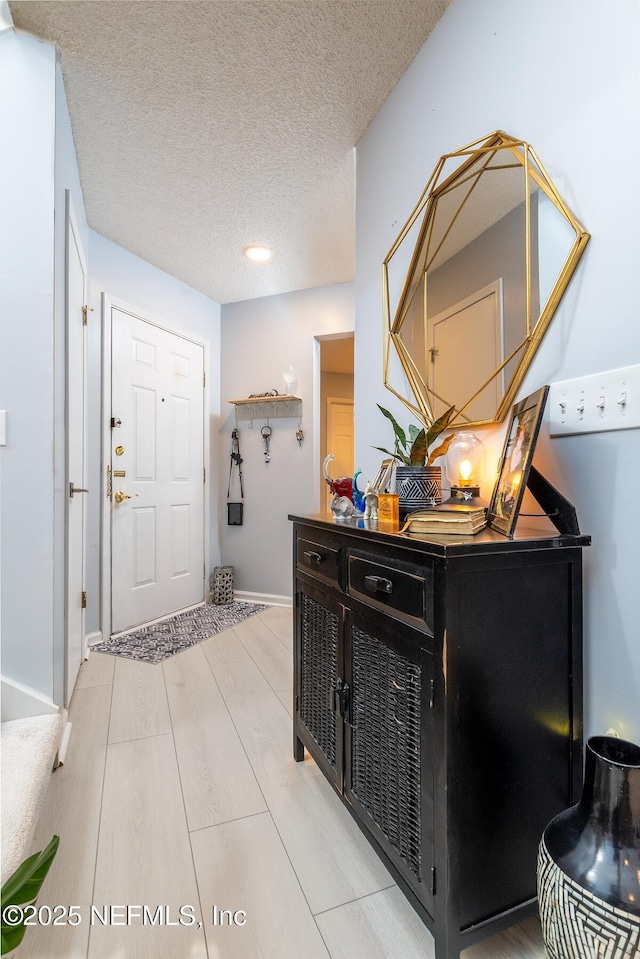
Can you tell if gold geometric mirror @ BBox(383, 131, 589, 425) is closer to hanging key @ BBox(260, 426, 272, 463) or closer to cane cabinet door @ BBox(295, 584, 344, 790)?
cane cabinet door @ BBox(295, 584, 344, 790)

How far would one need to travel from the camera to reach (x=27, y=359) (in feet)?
5.44

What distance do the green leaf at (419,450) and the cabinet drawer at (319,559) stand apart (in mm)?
355

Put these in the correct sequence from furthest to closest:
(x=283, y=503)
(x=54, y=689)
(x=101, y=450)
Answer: (x=283, y=503) → (x=101, y=450) → (x=54, y=689)

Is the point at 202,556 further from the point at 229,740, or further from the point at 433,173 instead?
the point at 433,173

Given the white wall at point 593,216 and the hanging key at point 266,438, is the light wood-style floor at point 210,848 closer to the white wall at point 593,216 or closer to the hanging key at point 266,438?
the white wall at point 593,216

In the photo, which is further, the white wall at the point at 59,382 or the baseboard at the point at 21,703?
the white wall at the point at 59,382

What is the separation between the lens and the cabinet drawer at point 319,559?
1.32 meters

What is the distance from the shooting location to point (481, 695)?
0.89 meters

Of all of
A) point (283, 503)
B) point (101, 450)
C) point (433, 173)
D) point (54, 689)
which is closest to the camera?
point (433, 173)

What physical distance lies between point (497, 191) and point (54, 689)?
2.22 meters

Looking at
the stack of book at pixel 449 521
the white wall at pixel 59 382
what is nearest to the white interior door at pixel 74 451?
the white wall at pixel 59 382

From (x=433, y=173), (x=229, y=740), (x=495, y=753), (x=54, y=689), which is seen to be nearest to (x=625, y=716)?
(x=495, y=753)

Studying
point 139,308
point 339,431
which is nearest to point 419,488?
point 139,308

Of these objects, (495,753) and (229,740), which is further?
(229,740)
